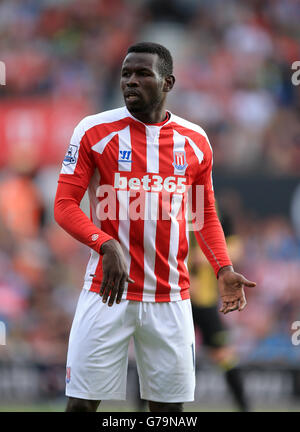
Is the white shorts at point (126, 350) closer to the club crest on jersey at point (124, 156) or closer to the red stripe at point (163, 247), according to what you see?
the red stripe at point (163, 247)

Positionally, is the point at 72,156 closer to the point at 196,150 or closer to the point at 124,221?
the point at 124,221

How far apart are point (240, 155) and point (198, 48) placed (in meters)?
2.60

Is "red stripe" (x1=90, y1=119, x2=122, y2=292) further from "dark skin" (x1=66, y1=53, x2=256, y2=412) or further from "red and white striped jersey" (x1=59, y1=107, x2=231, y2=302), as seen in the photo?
"dark skin" (x1=66, y1=53, x2=256, y2=412)

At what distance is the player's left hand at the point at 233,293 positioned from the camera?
3.68m

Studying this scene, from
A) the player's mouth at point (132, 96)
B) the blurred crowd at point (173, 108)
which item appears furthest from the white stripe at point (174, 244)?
the blurred crowd at point (173, 108)

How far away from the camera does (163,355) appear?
363 centimetres

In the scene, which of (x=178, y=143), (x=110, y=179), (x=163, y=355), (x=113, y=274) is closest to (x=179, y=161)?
(x=178, y=143)

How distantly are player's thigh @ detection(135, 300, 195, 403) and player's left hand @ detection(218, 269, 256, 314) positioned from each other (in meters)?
0.25

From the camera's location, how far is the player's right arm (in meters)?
3.32

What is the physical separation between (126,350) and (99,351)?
6.0 inches

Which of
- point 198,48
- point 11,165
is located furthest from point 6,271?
point 198,48

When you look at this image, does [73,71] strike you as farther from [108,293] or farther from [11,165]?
[108,293]

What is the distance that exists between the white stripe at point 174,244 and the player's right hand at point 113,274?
0.44m

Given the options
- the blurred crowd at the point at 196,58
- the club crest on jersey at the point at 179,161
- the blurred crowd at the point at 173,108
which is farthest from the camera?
the blurred crowd at the point at 196,58
